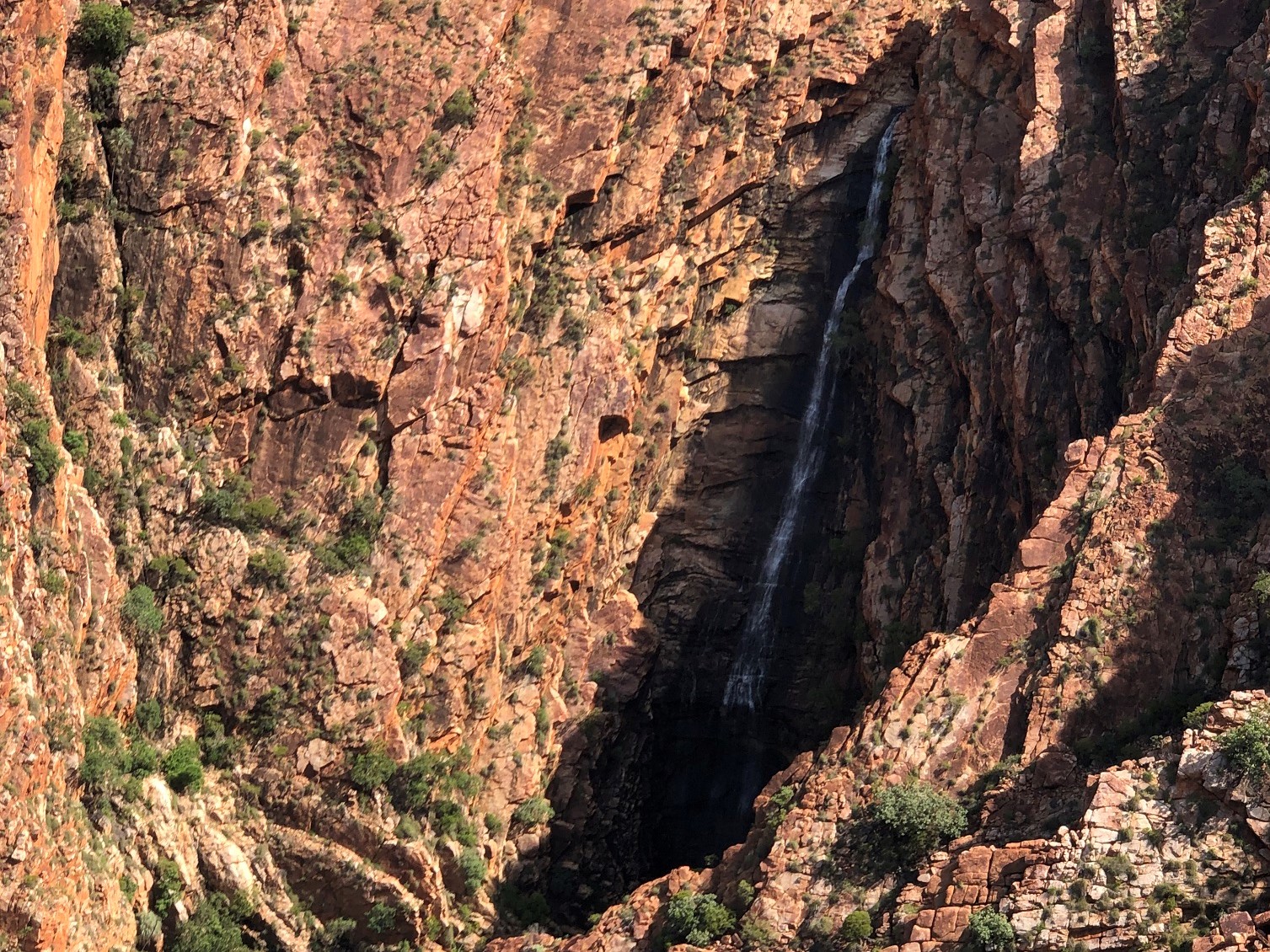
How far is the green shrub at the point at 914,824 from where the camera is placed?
→ 7169cm

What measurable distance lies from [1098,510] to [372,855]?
29.0m

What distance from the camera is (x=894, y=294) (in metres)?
92.6

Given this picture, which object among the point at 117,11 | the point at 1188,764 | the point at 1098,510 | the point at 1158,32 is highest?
the point at 1158,32

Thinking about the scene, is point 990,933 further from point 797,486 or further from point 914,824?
point 797,486

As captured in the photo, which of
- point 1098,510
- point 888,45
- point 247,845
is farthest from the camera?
point 888,45

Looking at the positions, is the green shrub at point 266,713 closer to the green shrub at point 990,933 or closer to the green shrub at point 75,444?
the green shrub at point 75,444

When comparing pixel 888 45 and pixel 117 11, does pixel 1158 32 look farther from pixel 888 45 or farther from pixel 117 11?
pixel 117 11

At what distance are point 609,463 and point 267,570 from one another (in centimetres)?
1595

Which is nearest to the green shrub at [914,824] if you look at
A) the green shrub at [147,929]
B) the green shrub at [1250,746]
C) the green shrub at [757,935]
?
the green shrub at [757,935]

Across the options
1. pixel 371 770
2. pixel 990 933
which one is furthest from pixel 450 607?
pixel 990 933

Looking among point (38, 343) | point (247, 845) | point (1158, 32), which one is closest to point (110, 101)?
point (38, 343)

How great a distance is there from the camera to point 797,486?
3834 inches

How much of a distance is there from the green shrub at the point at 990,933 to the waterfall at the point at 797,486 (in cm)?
2775

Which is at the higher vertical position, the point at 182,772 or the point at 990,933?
the point at 182,772
